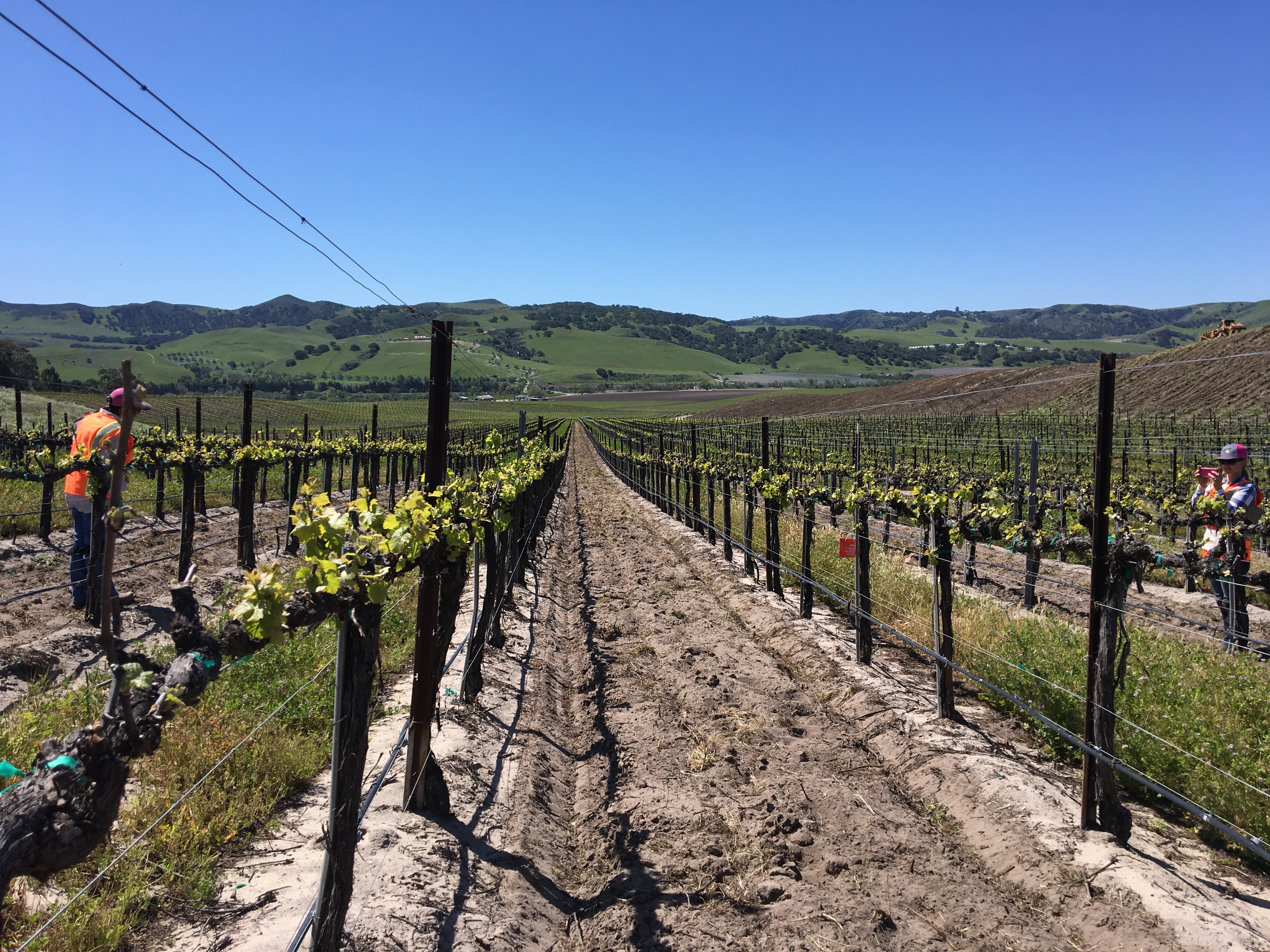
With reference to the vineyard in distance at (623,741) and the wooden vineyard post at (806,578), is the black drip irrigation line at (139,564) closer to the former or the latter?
the vineyard in distance at (623,741)

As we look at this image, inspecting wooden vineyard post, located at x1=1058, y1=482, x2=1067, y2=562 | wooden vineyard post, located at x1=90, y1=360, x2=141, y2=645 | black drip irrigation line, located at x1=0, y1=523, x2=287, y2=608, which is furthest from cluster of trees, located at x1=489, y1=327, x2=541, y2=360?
wooden vineyard post, located at x1=90, y1=360, x2=141, y2=645

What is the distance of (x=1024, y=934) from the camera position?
402cm

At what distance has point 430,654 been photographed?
492cm

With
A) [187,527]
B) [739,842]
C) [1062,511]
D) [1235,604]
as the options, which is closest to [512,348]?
[1062,511]

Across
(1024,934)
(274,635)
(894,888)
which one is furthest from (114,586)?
(1024,934)

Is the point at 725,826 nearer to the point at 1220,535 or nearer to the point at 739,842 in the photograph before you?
the point at 739,842

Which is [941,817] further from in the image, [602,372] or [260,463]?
[602,372]

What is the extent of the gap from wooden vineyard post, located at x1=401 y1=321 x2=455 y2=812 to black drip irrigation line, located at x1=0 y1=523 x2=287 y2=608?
7.37 feet

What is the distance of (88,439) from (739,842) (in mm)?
7620

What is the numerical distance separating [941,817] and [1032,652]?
246 cm

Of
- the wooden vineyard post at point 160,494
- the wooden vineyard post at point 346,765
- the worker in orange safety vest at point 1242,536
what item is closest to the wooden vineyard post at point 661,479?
the wooden vineyard post at point 160,494

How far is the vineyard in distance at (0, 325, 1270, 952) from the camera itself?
3498 mm

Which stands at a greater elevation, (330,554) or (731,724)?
(330,554)

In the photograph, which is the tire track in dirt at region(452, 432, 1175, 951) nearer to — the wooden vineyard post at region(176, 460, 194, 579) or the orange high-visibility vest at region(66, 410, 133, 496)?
the wooden vineyard post at region(176, 460, 194, 579)
